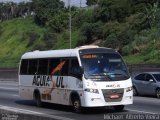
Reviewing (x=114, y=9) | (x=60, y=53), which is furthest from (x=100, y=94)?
(x=114, y=9)

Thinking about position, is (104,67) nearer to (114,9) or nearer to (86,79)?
(86,79)

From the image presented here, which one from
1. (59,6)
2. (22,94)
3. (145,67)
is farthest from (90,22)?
(22,94)

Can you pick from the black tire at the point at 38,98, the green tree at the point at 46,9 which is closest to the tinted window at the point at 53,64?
the black tire at the point at 38,98

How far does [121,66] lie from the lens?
20.6m

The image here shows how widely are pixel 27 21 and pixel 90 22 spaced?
82.2 ft

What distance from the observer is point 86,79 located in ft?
65.2

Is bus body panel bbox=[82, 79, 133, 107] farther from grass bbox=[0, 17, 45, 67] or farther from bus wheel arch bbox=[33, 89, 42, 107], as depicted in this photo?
grass bbox=[0, 17, 45, 67]

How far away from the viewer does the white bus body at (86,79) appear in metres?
19.8

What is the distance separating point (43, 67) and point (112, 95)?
5169 millimetres

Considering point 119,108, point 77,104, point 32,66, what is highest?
point 32,66

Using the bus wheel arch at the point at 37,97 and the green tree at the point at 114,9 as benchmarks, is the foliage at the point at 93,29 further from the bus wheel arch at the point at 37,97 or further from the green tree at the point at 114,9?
the bus wheel arch at the point at 37,97

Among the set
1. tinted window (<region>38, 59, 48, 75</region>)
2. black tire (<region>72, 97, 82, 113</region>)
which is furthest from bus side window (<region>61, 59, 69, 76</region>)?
tinted window (<region>38, 59, 48, 75</region>)

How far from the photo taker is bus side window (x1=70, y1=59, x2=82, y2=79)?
20375mm

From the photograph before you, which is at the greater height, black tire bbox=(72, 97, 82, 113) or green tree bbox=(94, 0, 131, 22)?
green tree bbox=(94, 0, 131, 22)
